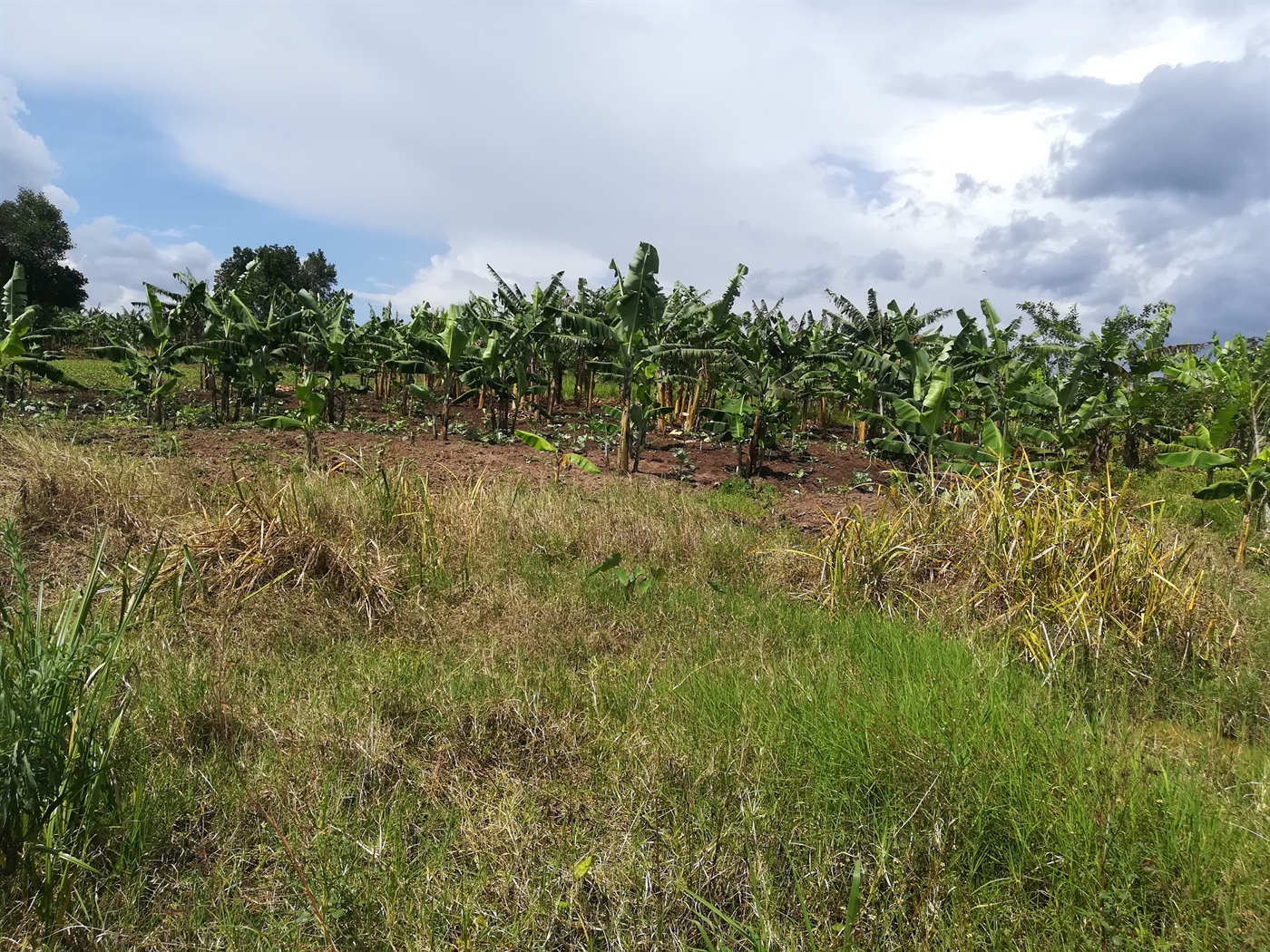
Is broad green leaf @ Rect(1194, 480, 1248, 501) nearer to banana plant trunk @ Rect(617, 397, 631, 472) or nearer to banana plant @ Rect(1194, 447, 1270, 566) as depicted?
banana plant @ Rect(1194, 447, 1270, 566)

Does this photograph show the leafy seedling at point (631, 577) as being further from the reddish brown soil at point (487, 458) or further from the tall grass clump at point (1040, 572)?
the reddish brown soil at point (487, 458)

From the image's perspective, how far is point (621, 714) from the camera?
352cm

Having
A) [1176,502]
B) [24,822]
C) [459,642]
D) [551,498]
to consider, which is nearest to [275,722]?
[24,822]

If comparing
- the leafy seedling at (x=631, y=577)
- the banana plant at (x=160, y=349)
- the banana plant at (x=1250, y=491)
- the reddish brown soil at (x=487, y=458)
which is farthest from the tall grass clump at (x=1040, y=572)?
the banana plant at (x=160, y=349)

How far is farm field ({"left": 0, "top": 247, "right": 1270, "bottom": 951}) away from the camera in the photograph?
2.31m

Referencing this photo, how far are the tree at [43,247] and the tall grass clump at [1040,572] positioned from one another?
48.1 metres

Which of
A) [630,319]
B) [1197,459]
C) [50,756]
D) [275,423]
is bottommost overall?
[50,756]

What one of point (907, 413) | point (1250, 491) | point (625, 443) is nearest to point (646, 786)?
point (907, 413)

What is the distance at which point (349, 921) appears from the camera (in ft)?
7.52

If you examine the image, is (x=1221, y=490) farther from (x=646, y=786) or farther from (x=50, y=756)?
(x=50, y=756)

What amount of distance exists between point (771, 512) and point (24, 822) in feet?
24.5

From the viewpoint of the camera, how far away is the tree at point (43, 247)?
130ft

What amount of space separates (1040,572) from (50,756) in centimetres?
533

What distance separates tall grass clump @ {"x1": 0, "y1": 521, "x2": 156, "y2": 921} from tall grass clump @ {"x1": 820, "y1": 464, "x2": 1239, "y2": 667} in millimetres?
4321
